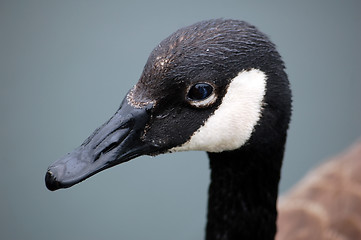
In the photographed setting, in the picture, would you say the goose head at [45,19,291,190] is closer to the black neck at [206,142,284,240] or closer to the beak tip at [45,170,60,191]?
the beak tip at [45,170,60,191]

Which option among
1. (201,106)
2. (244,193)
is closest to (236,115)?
(201,106)

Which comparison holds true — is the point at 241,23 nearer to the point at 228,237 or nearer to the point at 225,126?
the point at 225,126

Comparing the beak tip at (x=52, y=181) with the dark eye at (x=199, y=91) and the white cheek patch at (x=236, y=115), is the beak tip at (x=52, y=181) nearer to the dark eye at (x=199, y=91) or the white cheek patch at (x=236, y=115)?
the white cheek patch at (x=236, y=115)

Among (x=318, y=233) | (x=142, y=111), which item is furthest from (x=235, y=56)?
(x=318, y=233)

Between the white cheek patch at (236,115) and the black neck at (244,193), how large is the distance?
0.12 metres

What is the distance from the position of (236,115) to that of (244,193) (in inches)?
20.0

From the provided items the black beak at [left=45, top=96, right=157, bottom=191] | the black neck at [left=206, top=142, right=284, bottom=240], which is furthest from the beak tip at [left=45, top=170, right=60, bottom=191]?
the black neck at [left=206, top=142, right=284, bottom=240]

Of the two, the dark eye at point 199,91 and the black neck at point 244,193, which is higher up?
the dark eye at point 199,91

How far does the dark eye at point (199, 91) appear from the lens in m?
1.68

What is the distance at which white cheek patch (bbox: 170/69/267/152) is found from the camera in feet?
5.68

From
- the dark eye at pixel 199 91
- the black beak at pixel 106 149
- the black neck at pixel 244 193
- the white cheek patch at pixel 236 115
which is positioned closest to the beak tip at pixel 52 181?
the black beak at pixel 106 149

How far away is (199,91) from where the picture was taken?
66.8 inches

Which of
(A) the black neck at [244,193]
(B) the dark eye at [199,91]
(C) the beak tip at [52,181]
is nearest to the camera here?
(C) the beak tip at [52,181]

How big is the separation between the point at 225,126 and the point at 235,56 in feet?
0.97
